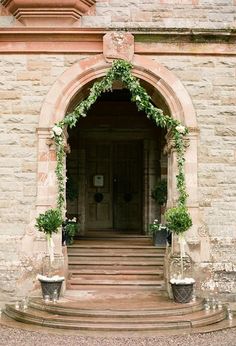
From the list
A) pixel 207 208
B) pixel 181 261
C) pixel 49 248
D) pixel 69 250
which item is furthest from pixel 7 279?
pixel 207 208

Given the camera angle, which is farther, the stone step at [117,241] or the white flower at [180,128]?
the stone step at [117,241]

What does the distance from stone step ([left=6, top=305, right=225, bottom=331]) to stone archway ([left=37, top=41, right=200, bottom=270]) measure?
5.05 ft

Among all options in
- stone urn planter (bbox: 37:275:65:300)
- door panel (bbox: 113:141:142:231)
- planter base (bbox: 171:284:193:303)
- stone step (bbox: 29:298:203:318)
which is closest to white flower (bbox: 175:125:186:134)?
planter base (bbox: 171:284:193:303)

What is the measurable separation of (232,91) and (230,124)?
594mm

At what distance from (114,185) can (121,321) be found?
7081mm

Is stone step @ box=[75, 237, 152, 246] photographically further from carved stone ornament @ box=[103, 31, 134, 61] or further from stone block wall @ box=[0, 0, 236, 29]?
stone block wall @ box=[0, 0, 236, 29]

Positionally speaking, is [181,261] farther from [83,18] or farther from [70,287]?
[83,18]

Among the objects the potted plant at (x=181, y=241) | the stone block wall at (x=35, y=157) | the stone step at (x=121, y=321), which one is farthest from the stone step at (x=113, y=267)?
the stone step at (x=121, y=321)

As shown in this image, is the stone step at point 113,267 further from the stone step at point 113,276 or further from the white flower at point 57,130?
the white flower at point 57,130

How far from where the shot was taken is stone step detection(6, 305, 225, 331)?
7.57 m

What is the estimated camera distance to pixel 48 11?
945 centimetres

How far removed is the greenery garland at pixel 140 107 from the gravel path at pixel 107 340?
2.48 metres

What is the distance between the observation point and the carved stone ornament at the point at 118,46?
9492 mm

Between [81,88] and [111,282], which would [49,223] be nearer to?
[111,282]
